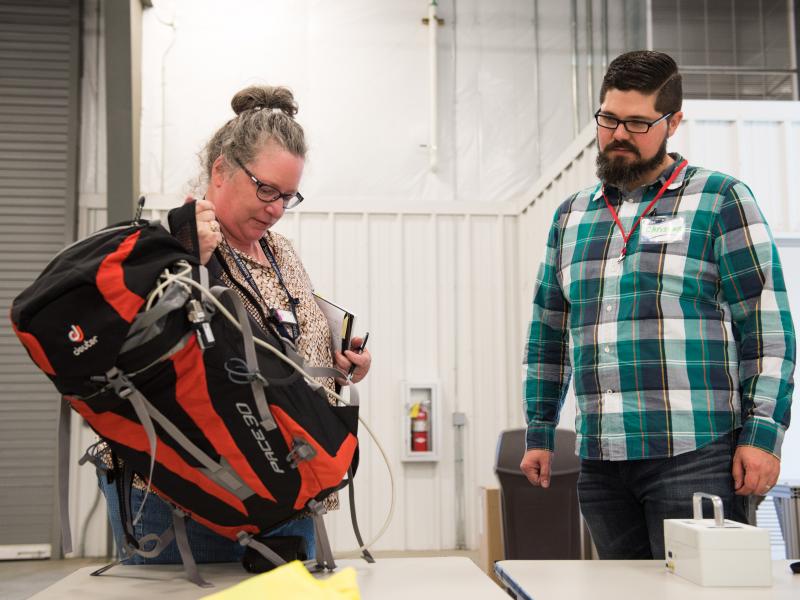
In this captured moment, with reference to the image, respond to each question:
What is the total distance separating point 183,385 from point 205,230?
0.25 metres

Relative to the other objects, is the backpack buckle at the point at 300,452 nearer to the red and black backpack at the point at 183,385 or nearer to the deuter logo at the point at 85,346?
the red and black backpack at the point at 183,385

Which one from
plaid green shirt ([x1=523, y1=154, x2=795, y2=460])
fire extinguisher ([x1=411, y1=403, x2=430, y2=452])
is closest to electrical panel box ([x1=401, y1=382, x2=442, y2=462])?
fire extinguisher ([x1=411, y1=403, x2=430, y2=452])

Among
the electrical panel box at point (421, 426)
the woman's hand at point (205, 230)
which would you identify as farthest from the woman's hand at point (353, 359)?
the electrical panel box at point (421, 426)

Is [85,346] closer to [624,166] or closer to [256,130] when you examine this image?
[256,130]

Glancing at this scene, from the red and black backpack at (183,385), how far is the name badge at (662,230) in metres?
0.80

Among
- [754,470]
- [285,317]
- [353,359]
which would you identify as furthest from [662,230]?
[285,317]

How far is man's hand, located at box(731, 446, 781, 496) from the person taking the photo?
1.37m

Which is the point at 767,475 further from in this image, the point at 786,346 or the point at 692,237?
the point at 692,237

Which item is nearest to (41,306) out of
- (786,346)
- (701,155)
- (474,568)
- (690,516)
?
(474,568)

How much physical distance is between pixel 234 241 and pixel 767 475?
109 centimetres

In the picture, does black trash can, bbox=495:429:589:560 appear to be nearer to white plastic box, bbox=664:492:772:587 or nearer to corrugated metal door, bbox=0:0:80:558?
white plastic box, bbox=664:492:772:587

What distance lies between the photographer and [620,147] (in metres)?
1.63

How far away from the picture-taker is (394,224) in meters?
5.18

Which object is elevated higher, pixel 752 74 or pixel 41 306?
pixel 752 74
